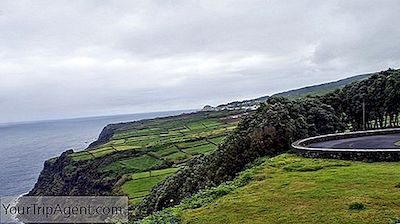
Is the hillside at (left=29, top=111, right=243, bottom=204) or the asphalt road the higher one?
the asphalt road

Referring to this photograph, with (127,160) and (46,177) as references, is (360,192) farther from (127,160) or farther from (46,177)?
(46,177)

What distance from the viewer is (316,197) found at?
13.4 metres

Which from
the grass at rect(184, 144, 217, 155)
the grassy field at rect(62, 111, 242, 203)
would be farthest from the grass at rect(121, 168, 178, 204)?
the grass at rect(184, 144, 217, 155)

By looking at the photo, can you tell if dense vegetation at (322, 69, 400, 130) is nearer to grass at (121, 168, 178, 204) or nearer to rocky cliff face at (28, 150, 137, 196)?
grass at (121, 168, 178, 204)

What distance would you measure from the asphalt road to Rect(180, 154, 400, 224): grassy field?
323 cm

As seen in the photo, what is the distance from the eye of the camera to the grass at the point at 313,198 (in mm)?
11203

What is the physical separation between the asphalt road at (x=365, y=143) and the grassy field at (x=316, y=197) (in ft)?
10.6

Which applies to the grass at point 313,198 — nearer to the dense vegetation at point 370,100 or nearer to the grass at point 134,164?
the dense vegetation at point 370,100

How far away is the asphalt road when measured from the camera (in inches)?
849

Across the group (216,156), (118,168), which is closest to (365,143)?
(216,156)

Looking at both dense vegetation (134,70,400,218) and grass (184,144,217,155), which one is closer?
dense vegetation (134,70,400,218)

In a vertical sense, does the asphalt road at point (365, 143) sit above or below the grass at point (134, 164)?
above

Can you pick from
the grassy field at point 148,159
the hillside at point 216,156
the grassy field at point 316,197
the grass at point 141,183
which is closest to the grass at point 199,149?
the grassy field at point 148,159

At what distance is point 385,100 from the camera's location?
40.1m
